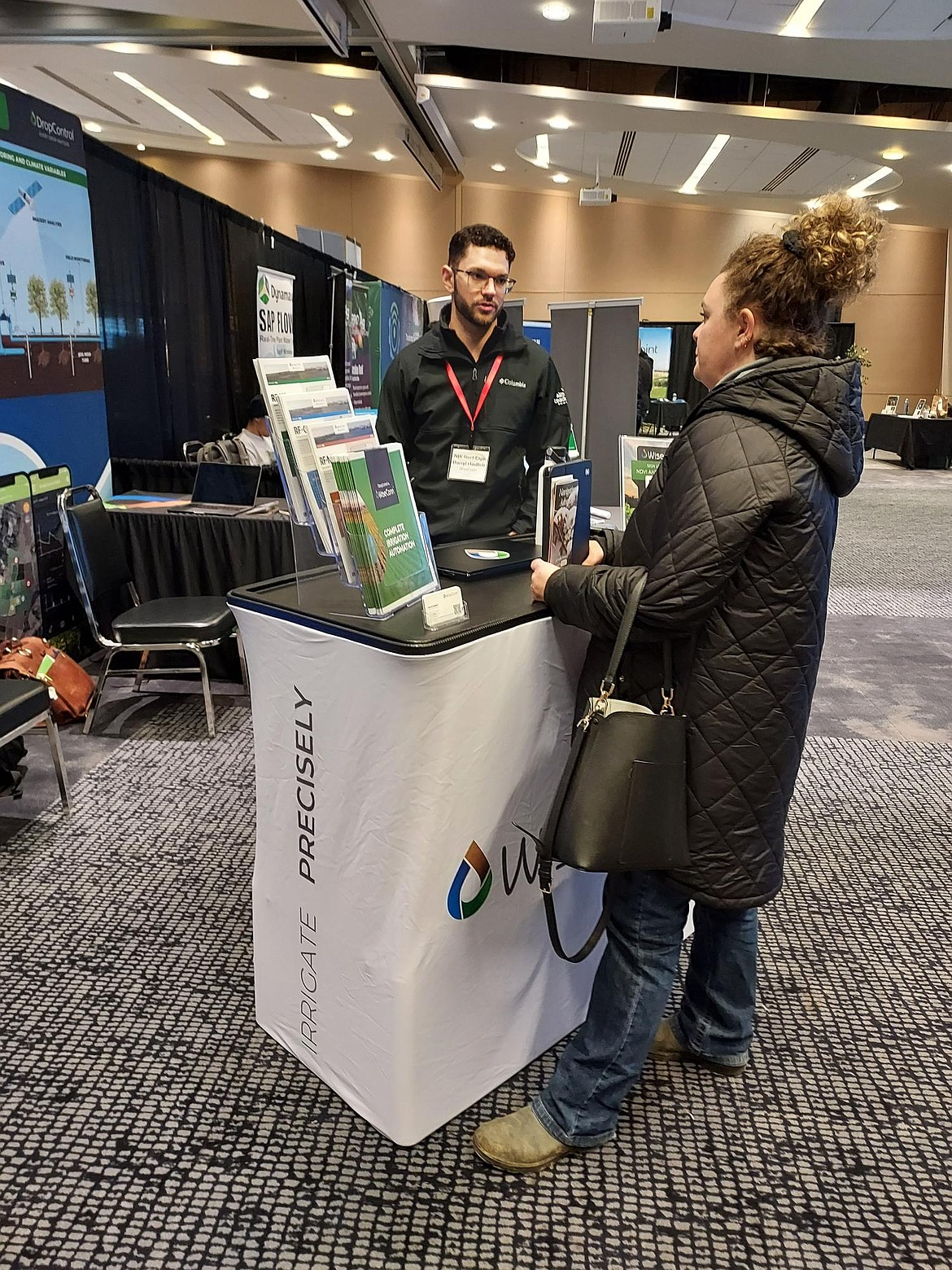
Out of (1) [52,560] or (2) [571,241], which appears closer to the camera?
(1) [52,560]

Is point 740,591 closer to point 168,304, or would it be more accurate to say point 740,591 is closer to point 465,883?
point 465,883

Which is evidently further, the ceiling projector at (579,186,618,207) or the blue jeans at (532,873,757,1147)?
the ceiling projector at (579,186,618,207)

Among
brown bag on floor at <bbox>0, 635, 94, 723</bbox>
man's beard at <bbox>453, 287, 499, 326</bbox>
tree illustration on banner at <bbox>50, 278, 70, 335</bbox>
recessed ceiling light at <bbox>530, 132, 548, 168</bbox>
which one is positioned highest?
recessed ceiling light at <bbox>530, 132, 548, 168</bbox>

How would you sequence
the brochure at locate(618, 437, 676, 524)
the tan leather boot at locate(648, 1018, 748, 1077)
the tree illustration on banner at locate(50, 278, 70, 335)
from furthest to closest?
the tree illustration on banner at locate(50, 278, 70, 335) → the brochure at locate(618, 437, 676, 524) → the tan leather boot at locate(648, 1018, 748, 1077)

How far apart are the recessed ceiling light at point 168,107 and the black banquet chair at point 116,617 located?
6.74 m

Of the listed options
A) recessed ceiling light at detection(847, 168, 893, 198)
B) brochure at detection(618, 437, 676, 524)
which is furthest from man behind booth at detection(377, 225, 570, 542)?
recessed ceiling light at detection(847, 168, 893, 198)

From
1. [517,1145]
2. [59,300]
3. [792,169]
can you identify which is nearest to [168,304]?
[59,300]

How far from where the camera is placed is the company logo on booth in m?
A: 1.36

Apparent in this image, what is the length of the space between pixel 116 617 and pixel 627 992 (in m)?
2.70

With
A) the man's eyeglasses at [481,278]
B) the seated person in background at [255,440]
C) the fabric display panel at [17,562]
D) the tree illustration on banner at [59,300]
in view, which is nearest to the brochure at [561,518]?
the man's eyeglasses at [481,278]

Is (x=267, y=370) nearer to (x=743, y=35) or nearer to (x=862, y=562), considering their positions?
(x=862, y=562)

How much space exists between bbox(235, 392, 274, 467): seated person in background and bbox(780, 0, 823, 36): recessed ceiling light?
4.48m

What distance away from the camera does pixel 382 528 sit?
1.27m

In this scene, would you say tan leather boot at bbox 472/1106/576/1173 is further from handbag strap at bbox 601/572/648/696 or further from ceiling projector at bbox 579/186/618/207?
ceiling projector at bbox 579/186/618/207
